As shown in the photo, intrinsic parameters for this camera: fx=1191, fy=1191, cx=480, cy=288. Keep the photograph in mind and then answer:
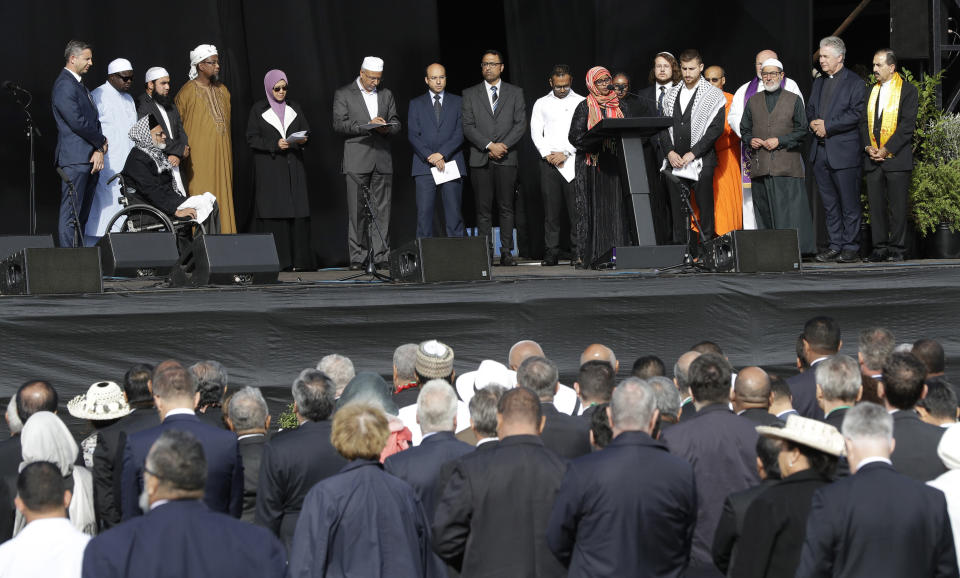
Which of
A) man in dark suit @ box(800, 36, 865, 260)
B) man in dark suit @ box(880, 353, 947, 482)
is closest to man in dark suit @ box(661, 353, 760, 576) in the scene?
man in dark suit @ box(880, 353, 947, 482)

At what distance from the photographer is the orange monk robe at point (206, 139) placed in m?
9.05

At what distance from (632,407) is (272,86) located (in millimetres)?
6414

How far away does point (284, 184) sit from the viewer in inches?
363

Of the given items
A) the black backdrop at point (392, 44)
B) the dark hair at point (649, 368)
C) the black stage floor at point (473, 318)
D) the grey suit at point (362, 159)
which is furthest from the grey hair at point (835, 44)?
the dark hair at point (649, 368)

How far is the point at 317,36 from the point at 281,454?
685 centimetres

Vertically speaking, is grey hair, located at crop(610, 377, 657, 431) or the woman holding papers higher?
the woman holding papers

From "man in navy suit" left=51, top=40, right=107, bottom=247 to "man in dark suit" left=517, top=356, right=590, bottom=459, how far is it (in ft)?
16.1

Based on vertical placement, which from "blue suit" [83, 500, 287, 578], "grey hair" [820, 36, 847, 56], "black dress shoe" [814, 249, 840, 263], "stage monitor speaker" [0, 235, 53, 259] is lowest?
"blue suit" [83, 500, 287, 578]

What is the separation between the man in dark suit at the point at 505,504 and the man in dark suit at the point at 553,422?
1.32 ft

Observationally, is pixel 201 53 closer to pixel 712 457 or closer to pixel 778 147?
pixel 778 147

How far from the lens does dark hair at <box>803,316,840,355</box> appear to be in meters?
5.02

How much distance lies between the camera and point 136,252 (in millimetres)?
7039

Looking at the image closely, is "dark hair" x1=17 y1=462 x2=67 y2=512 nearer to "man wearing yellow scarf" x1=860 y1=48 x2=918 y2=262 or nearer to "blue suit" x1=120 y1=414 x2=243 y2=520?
"blue suit" x1=120 y1=414 x2=243 y2=520

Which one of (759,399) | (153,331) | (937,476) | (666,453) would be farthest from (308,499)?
(153,331)
